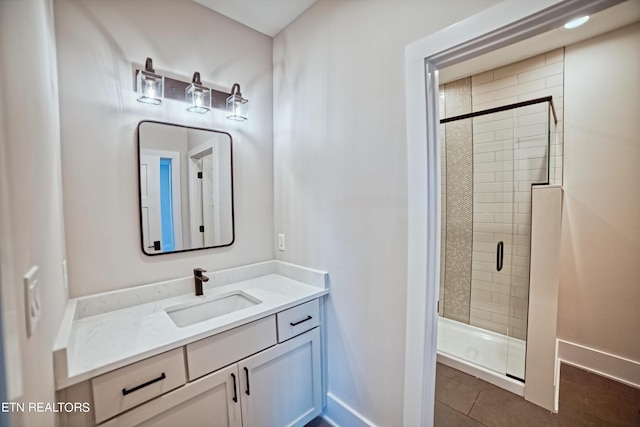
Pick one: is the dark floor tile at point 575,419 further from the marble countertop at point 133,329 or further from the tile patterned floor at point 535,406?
the marble countertop at point 133,329

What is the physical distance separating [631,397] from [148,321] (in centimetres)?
315

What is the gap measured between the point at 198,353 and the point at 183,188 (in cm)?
96

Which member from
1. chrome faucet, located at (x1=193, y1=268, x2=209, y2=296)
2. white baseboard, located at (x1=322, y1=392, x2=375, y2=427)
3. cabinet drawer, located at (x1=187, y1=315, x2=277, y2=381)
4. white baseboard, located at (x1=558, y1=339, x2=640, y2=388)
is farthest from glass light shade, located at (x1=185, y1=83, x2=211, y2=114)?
white baseboard, located at (x1=558, y1=339, x2=640, y2=388)

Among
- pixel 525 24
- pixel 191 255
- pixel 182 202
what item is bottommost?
pixel 191 255

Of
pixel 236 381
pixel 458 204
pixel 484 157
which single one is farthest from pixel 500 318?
pixel 236 381

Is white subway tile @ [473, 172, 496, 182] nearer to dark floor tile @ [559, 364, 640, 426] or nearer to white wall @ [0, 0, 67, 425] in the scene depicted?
dark floor tile @ [559, 364, 640, 426]

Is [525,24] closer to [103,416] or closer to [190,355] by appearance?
[190,355]

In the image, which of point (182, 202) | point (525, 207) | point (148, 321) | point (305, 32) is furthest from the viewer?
point (525, 207)

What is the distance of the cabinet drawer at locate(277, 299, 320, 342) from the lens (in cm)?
150

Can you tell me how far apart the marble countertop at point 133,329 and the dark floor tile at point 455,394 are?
47.7 inches

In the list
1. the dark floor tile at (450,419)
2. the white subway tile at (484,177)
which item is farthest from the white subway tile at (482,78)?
the dark floor tile at (450,419)

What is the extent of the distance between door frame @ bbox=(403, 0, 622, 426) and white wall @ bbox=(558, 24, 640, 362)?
1713 mm

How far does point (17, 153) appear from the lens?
1.86ft

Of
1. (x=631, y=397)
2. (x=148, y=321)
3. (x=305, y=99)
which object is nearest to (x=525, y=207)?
(x=631, y=397)
